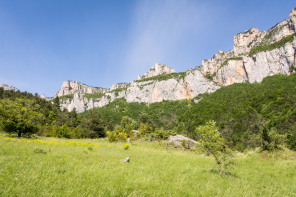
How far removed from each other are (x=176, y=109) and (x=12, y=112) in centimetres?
8792

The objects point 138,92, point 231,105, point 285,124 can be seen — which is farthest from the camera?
point 138,92

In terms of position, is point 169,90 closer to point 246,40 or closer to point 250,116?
point 250,116

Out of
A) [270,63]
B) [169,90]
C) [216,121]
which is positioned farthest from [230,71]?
[216,121]

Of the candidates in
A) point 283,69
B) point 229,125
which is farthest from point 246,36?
point 229,125

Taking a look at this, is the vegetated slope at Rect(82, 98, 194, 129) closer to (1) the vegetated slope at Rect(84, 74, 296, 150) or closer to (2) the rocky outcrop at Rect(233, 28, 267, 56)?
(1) the vegetated slope at Rect(84, 74, 296, 150)

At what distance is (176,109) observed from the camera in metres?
101

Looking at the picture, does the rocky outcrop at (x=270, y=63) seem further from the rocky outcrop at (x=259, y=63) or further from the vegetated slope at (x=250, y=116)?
the vegetated slope at (x=250, y=116)

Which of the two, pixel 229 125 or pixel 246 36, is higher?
pixel 246 36

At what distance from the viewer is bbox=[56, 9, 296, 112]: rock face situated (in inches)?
3610

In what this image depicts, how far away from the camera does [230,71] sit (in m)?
108

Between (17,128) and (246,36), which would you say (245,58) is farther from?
(17,128)

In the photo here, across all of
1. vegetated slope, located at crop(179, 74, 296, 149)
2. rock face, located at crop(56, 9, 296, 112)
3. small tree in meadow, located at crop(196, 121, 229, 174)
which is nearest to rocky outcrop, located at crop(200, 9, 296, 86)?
rock face, located at crop(56, 9, 296, 112)

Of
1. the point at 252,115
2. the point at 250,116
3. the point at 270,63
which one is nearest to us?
the point at 252,115

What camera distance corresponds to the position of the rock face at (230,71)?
9169 centimetres
